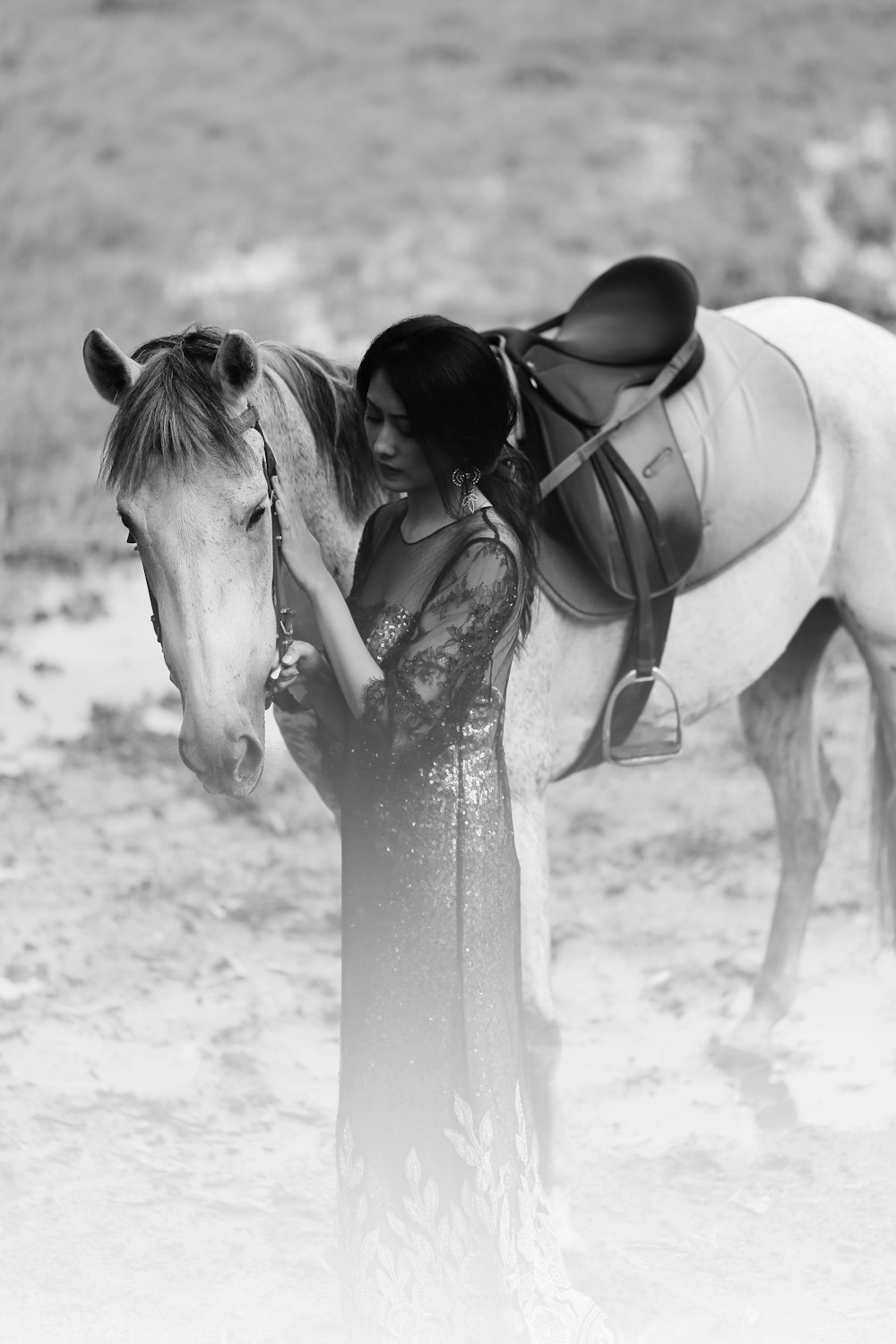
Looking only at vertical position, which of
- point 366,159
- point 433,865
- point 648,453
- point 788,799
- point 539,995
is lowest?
point 539,995

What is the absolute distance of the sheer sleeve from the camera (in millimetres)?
1812

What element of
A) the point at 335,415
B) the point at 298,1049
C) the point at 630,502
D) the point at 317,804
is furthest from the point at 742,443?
the point at 317,804

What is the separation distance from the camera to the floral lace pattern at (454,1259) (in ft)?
6.32

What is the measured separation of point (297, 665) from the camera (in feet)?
6.25

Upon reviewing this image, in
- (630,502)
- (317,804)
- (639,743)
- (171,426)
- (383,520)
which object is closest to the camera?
(171,426)

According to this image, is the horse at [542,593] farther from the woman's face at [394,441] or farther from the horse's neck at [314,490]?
the woman's face at [394,441]

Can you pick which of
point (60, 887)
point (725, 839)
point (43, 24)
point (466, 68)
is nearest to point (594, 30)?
point (466, 68)

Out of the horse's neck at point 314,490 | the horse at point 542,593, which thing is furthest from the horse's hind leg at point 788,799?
the horse's neck at point 314,490

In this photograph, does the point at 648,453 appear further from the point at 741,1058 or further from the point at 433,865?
the point at 741,1058

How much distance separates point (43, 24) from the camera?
12094 millimetres

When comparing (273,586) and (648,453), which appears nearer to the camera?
(273,586)

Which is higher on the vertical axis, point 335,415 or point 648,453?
point 648,453

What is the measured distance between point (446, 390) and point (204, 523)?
1.18 feet

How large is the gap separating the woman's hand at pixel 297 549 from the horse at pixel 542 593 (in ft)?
0.10
